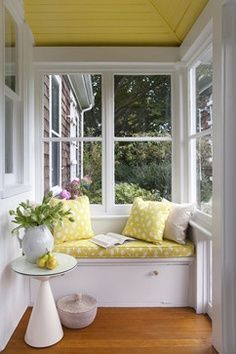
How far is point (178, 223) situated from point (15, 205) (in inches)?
56.5

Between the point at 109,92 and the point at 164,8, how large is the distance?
0.92 metres

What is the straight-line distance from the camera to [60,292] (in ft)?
8.38

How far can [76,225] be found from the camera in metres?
2.73

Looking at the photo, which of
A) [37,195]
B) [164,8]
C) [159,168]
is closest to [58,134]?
[37,195]

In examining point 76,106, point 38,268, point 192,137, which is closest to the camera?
point 38,268

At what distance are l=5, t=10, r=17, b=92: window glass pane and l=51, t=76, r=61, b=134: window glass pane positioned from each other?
2.15 ft

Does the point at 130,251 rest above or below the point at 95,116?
below

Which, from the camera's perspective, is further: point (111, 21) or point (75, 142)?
point (75, 142)

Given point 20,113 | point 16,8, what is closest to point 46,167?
point 20,113

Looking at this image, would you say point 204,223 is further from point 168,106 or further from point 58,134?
point 58,134

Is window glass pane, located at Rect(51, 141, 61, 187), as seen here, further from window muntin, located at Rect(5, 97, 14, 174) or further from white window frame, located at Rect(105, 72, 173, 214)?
window muntin, located at Rect(5, 97, 14, 174)

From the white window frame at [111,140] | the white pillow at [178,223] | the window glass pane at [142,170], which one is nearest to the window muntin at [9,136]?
the white window frame at [111,140]

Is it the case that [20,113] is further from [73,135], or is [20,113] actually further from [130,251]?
[130,251]

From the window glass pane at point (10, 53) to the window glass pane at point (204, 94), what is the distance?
166cm
